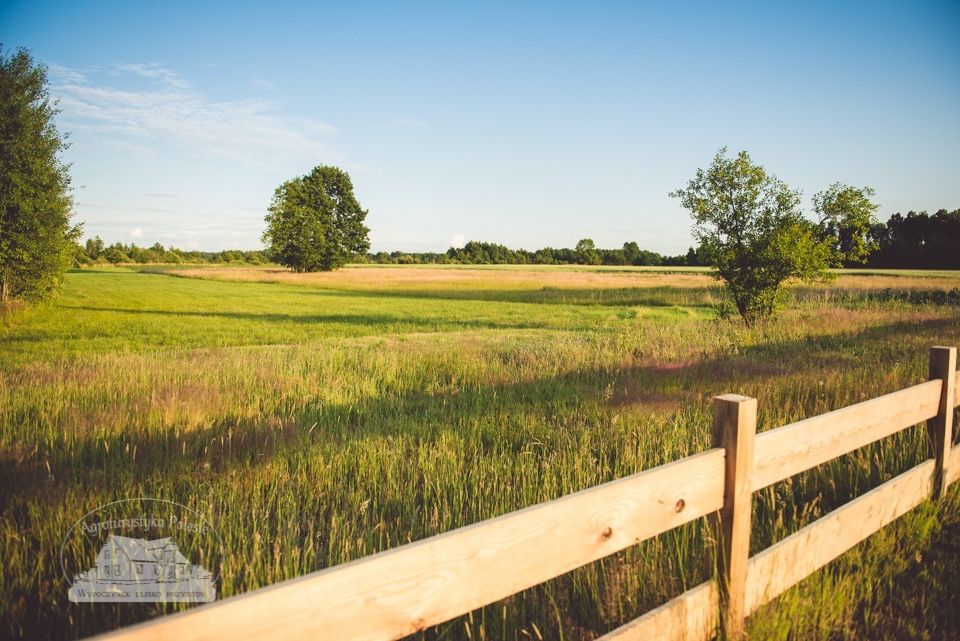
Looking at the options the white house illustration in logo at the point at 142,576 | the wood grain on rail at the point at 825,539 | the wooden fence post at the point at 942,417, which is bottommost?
the white house illustration in logo at the point at 142,576

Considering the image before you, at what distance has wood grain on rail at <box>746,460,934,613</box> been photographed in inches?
117

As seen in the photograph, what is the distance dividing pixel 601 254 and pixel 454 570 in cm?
15211

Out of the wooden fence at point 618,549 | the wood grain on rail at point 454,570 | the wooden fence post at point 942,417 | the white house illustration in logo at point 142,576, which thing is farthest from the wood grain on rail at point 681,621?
the wooden fence post at point 942,417

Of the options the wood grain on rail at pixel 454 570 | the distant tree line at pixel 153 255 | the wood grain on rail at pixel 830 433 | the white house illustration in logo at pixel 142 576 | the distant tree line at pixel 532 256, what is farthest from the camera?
the distant tree line at pixel 532 256

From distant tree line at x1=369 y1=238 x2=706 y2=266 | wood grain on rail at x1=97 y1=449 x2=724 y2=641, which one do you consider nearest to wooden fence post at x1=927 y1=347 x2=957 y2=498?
wood grain on rail at x1=97 y1=449 x2=724 y2=641

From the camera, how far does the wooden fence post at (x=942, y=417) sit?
184 inches

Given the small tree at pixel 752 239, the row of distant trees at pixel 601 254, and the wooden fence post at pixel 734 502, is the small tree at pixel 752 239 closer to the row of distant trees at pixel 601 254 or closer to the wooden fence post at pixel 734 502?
the row of distant trees at pixel 601 254

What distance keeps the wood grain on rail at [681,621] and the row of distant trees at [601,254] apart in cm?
1594

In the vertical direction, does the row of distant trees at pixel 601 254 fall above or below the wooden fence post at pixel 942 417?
above

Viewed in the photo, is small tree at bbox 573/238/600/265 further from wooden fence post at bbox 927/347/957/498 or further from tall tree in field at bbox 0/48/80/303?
wooden fence post at bbox 927/347/957/498

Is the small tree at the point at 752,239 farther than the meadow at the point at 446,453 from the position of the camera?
Yes

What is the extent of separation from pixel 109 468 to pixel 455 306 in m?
26.2

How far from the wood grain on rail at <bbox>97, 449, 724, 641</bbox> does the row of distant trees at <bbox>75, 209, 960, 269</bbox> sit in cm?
1629

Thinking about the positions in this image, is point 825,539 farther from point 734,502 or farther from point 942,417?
point 942,417
